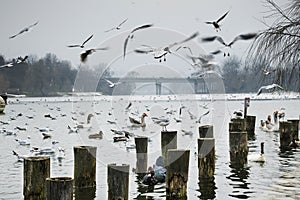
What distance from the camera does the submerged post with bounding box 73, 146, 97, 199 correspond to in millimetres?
15102

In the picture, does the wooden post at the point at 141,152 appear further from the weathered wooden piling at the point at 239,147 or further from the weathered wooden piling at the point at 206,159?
the weathered wooden piling at the point at 239,147

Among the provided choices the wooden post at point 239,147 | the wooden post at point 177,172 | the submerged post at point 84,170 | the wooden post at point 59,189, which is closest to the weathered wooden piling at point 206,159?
the wooden post at point 177,172

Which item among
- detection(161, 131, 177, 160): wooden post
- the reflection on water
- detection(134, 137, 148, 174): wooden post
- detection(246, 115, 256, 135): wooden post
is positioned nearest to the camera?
the reflection on water

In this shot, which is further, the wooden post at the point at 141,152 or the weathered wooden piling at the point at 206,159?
the wooden post at the point at 141,152

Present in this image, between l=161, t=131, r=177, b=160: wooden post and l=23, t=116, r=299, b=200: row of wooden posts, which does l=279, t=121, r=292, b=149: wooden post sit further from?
l=161, t=131, r=177, b=160: wooden post

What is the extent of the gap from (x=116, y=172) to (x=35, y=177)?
2.21 meters

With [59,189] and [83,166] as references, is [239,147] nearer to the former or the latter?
[83,166]

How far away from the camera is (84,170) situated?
1525 cm

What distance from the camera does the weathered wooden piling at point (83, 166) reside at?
1512 cm

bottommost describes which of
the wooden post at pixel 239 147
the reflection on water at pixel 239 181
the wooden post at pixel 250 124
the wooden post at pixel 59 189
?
the reflection on water at pixel 239 181

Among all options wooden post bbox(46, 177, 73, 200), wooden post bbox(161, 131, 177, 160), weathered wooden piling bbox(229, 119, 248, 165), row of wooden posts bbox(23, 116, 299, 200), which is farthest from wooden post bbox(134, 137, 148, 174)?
wooden post bbox(46, 177, 73, 200)

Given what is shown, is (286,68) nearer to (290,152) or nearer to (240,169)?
(240,169)

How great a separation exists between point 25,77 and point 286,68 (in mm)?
83570

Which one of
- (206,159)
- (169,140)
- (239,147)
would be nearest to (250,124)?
(239,147)
